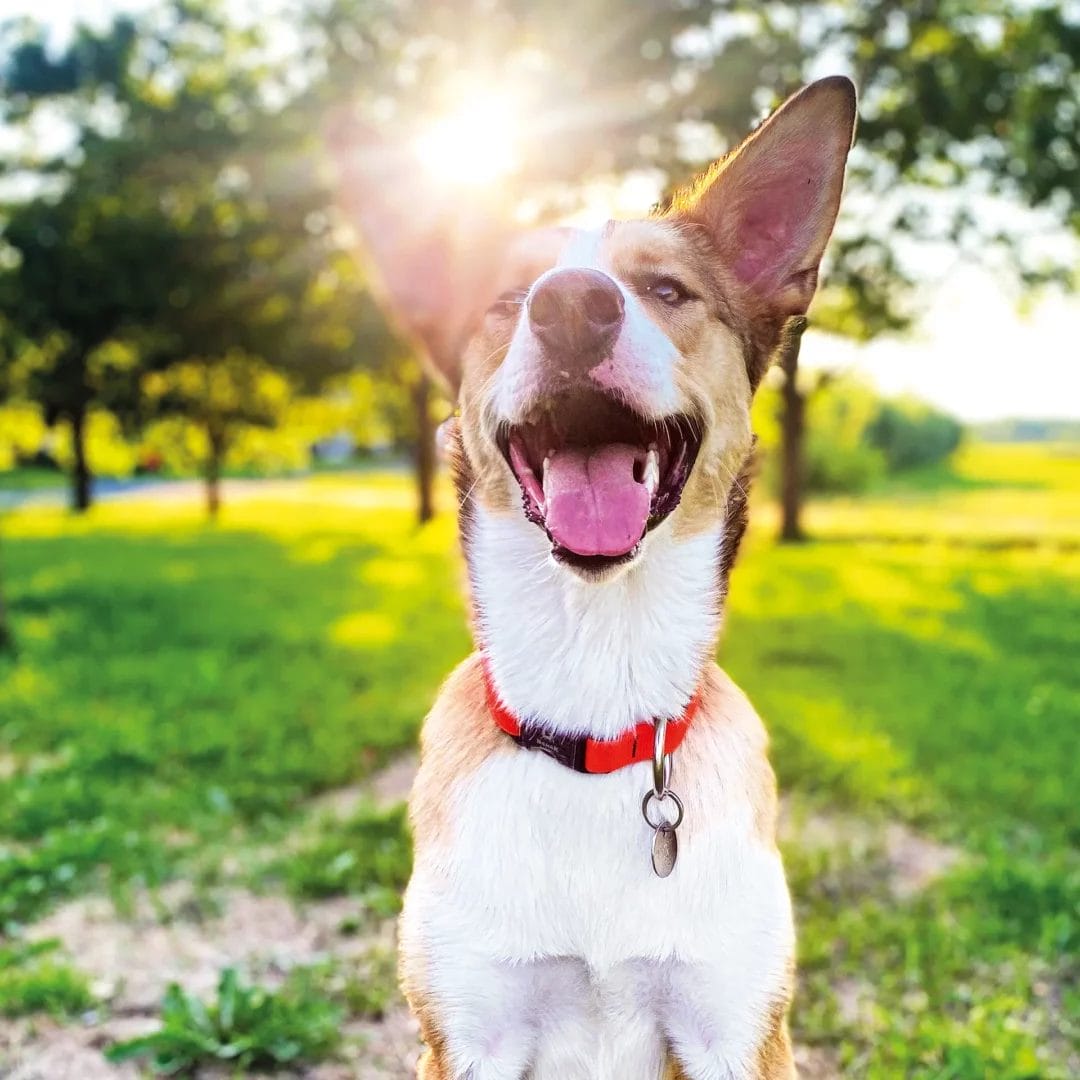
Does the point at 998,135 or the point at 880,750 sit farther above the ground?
the point at 998,135

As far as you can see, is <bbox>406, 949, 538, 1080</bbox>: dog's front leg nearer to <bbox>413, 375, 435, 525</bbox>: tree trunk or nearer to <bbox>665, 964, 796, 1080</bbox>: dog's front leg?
<bbox>665, 964, 796, 1080</bbox>: dog's front leg

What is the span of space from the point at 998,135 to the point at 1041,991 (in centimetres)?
1231

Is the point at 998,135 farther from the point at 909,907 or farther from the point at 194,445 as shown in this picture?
the point at 194,445

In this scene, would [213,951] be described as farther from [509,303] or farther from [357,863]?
[509,303]

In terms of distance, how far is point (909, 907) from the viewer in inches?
173

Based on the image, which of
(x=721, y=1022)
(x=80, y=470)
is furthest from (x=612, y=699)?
(x=80, y=470)

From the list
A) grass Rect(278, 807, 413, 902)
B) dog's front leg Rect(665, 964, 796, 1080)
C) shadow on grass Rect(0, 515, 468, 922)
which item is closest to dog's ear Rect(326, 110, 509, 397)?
dog's front leg Rect(665, 964, 796, 1080)

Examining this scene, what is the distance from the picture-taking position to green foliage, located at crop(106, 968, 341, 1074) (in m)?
3.35

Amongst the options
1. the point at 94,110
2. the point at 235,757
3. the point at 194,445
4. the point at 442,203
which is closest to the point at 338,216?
the point at 94,110

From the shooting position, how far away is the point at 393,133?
22.9 feet

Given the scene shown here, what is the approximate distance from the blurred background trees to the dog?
2.49 meters

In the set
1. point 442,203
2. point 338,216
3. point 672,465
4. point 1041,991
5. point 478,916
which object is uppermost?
point 338,216

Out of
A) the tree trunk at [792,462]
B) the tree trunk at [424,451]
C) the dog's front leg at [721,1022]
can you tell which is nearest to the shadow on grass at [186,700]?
the dog's front leg at [721,1022]

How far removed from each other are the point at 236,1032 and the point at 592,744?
6.18ft
